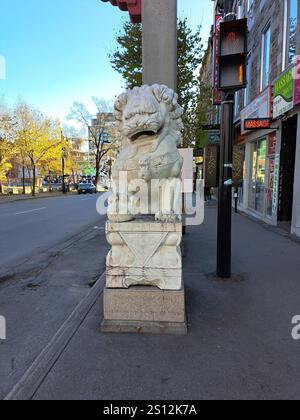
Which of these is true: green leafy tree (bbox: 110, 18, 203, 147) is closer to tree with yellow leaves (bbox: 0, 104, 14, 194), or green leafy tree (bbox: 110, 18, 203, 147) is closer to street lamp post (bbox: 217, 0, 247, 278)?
street lamp post (bbox: 217, 0, 247, 278)

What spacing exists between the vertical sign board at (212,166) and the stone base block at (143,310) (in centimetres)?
242

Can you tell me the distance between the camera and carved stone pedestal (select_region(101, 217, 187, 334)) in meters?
3.33

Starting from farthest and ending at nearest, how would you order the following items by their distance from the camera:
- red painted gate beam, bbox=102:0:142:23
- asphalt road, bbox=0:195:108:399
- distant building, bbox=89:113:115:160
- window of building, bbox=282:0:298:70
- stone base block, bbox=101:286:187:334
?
1. distant building, bbox=89:113:115:160
2. window of building, bbox=282:0:298:70
3. red painted gate beam, bbox=102:0:142:23
4. stone base block, bbox=101:286:187:334
5. asphalt road, bbox=0:195:108:399

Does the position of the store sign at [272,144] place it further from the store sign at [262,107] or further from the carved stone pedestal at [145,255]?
the carved stone pedestal at [145,255]

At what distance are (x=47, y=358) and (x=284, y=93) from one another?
9031 millimetres

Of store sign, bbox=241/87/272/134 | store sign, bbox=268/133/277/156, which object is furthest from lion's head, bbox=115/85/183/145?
store sign, bbox=268/133/277/156

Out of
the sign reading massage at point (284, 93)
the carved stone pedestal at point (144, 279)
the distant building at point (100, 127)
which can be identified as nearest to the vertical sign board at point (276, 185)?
the sign reading massage at point (284, 93)

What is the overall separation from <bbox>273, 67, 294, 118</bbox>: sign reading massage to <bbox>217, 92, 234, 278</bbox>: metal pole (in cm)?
437

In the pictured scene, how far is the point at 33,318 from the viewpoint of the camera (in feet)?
12.6

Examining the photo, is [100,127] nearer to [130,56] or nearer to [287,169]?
[130,56]

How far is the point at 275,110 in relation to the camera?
9.74 metres

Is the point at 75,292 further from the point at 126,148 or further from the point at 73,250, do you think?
the point at 73,250

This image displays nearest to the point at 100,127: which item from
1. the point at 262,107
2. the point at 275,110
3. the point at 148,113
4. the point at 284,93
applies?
the point at 262,107

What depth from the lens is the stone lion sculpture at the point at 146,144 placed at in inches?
133
